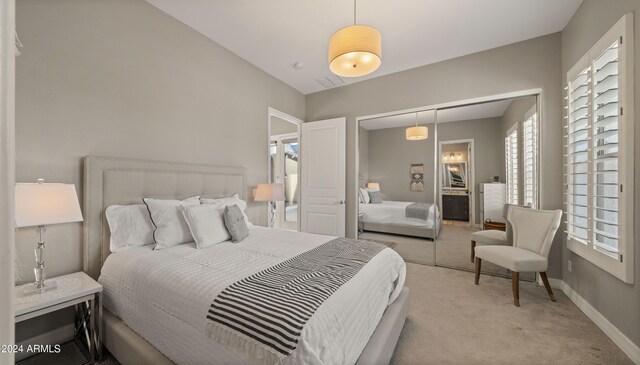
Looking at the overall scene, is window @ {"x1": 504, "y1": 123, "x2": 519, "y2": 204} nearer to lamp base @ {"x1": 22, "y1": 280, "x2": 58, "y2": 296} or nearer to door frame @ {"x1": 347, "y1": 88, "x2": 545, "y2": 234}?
door frame @ {"x1": 347, "y1": 88, "x2": 545, "y2": 234}

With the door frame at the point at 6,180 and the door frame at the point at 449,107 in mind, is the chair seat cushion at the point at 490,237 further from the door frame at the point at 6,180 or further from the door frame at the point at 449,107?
the door frame at the point at 6,180

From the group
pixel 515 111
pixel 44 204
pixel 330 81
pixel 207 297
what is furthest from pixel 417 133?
pixel 44 204

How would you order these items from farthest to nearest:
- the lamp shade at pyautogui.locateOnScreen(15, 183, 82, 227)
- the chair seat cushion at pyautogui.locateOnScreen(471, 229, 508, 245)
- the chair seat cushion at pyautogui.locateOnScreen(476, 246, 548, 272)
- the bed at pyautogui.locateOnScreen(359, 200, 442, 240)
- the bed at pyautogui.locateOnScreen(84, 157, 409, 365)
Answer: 1. the bed at pyautogui.locateOnScreen(359, 200, 442, 240)
2. the chair seat cushion at pyautogui.locateOnScreen(471, 229, 508, 245)
3. the chair seat cushion at pyautogui.locateOnScreen(476, 246, 548, 272)
4. the lamp shade at pyautogui.locateOnScreen(15, 183, 82, 227)
5. the bed at pyautogui.locateOnScreen(84, 157, 409, 365)

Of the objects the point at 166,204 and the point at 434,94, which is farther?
the point at 434,94

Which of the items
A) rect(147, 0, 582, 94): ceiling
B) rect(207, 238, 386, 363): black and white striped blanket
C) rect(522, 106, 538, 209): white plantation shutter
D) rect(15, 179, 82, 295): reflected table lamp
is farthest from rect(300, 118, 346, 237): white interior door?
rect(15, 179, 82, 295): reflected table lamp

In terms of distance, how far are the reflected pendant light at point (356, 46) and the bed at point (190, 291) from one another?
1541 mm

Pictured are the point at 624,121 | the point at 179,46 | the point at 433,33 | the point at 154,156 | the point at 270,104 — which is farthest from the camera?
the point at 270,104

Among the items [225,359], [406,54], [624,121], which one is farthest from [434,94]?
[225,359]

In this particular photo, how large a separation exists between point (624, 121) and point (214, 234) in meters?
3.24

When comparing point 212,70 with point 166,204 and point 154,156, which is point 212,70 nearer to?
point 154,156

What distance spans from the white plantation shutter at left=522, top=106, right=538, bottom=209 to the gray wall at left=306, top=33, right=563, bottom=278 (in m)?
0.10

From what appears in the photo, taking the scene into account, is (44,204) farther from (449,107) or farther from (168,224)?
(449,107)

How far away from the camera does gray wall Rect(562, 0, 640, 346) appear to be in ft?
5.66

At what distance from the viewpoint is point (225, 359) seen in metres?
1.13
